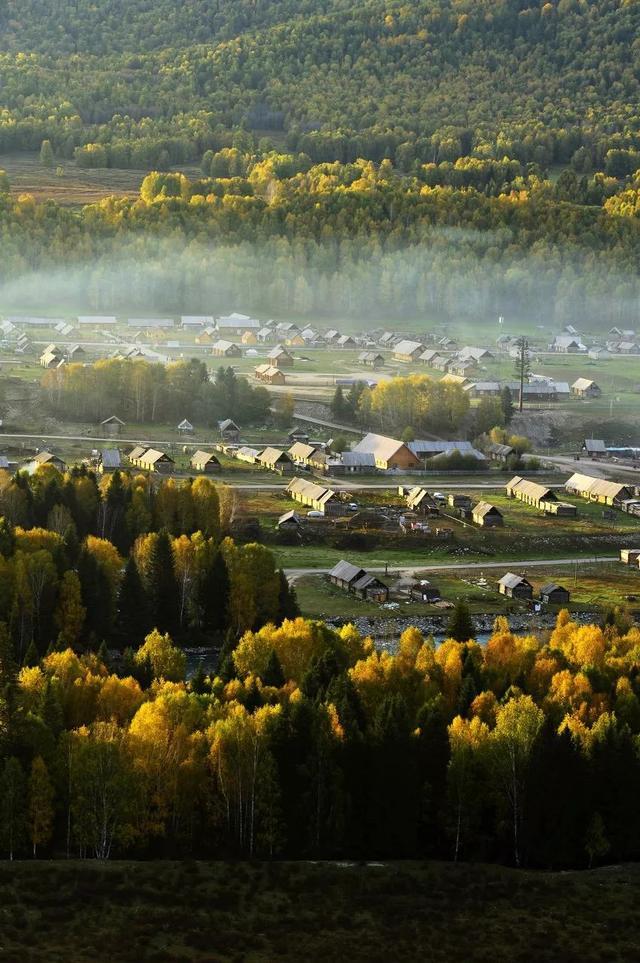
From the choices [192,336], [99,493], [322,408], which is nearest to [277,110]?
[192,336]

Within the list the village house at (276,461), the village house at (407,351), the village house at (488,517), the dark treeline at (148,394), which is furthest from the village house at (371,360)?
the village house at (488,517)

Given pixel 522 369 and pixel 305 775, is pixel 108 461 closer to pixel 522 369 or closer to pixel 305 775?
pixel 522 369

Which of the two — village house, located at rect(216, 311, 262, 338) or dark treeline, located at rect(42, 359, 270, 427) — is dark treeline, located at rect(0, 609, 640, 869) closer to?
dark treeline, located at rect(42, 359, 270, 427)

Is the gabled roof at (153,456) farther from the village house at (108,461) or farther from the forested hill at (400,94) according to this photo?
the forested hill at (400,94)

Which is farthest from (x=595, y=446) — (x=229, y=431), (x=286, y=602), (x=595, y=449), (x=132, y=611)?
(x=132, y=611)

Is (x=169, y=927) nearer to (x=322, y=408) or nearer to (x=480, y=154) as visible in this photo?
(x=322, y=408)
